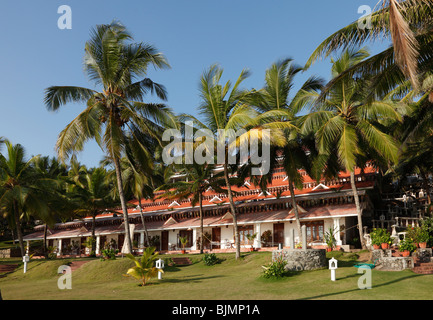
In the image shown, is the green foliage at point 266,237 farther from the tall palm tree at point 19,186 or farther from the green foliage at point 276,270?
the tall palm tree at point 19,186

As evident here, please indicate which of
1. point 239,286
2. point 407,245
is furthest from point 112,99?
point 407,245

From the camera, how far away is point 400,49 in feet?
24.7

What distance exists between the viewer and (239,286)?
14781mm

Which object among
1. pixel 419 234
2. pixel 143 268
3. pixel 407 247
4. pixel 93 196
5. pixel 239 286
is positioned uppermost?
pixel 93 196

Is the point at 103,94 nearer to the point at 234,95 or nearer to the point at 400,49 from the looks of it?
the point at 234,95

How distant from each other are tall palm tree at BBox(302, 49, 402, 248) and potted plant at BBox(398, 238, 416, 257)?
376cm

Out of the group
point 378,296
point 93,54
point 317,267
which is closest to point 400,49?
point 378,296

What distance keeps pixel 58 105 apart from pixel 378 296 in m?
17.0

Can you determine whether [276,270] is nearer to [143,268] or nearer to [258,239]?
[143,268]

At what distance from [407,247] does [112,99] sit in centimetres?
1559

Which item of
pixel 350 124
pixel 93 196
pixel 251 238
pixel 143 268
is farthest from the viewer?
pixel 93 196

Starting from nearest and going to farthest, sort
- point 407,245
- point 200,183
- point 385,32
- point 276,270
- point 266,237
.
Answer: point 385,32 → point 276,270 → point 407,245 → point 200,183 → point 266,237

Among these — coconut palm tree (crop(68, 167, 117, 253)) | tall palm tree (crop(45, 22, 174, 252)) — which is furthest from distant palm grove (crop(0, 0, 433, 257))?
coconut palm tree (crop(68, 167, 117, 253))

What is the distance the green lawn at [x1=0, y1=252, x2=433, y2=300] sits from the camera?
40.1ft
